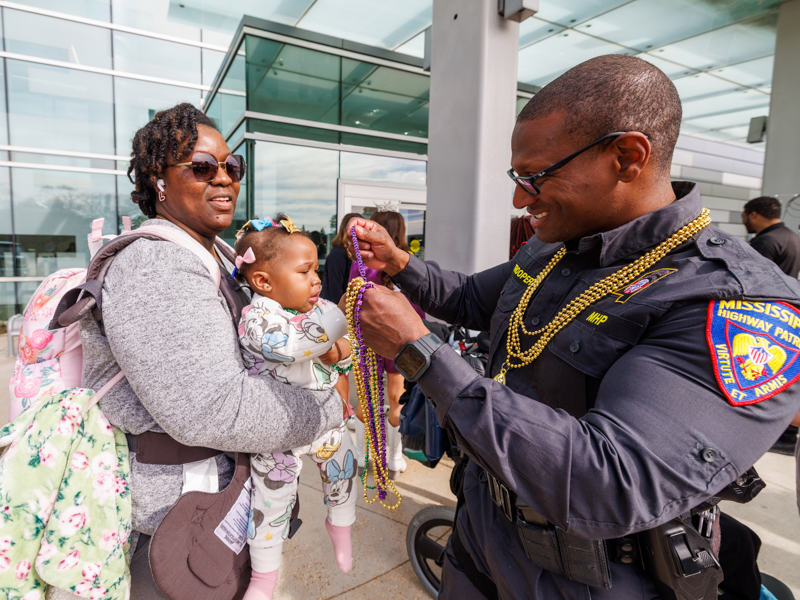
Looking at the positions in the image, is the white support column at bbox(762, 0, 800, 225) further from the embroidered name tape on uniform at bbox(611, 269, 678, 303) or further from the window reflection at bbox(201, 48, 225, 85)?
the window reflection at bbox(201, 48, 225, 85)

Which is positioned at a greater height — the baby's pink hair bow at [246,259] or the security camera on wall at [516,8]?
the security camera on wall at [516,8]

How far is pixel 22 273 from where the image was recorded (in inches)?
336

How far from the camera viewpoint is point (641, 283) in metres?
1.01

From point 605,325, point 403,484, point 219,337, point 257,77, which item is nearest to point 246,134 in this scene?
point 257,77

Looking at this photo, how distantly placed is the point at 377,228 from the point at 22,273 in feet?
34.1

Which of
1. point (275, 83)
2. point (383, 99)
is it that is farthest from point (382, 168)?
point (275, 83)

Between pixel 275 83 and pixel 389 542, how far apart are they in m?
7.09

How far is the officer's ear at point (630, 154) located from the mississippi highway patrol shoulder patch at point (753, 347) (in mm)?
396

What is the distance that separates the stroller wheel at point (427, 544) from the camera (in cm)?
231

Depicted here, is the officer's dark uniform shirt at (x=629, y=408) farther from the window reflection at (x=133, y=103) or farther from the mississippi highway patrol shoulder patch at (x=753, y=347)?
the window reflection at (x=133, y=103)

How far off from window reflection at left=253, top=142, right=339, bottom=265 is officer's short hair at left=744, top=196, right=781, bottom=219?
6.03 metres

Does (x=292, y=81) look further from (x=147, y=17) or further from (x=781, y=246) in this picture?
(x=781, y=246)

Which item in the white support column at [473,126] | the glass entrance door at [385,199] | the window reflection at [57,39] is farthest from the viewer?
the window reflection at [57,39]

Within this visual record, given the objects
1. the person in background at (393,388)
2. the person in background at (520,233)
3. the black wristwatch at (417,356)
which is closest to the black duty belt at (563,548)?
the black wristwatch at (417,356)
